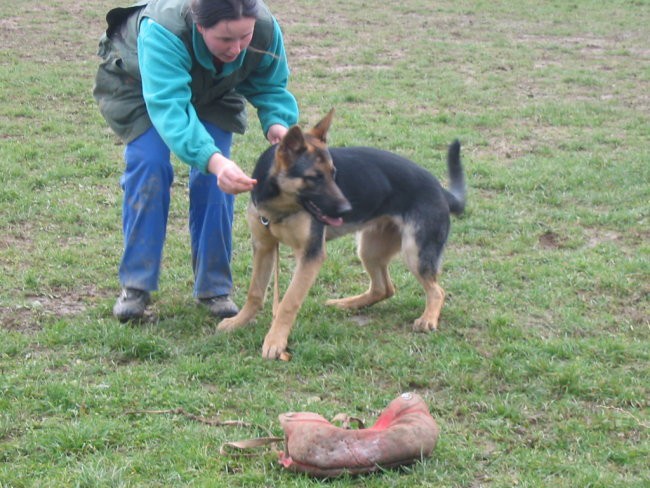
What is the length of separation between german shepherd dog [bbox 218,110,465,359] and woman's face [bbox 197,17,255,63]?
561mm

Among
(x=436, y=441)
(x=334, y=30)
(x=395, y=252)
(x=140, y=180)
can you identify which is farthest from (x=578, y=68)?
(x=436, y=441)

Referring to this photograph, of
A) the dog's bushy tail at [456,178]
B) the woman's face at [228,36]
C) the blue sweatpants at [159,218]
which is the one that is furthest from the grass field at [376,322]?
the woman's face at [228,36]

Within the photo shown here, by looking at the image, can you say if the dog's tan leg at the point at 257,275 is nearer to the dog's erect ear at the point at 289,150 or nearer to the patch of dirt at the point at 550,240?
the dog's erect ear at the point at 289,150

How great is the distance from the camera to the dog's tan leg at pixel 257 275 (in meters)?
5.90

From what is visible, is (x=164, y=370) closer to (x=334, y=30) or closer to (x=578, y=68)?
(x=578, y=68)

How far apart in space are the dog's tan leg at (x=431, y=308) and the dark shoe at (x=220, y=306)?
1.15 meters

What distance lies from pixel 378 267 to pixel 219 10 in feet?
6.89

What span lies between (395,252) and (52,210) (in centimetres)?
307

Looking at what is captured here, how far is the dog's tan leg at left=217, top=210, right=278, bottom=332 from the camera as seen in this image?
5.90 meters

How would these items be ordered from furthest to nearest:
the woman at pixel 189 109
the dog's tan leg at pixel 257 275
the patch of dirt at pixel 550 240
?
1. the patch of dirt at pixel 550 240
2. the dog's tan leg at pixel 257 275
3. the woman at pixel 189 109

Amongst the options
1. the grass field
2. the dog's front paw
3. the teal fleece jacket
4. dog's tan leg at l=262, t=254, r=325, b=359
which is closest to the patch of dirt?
the grass field

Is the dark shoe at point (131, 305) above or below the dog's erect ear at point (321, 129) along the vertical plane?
below

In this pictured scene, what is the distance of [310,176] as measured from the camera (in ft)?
17.9

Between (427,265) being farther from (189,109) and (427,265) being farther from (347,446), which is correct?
(347,446)
